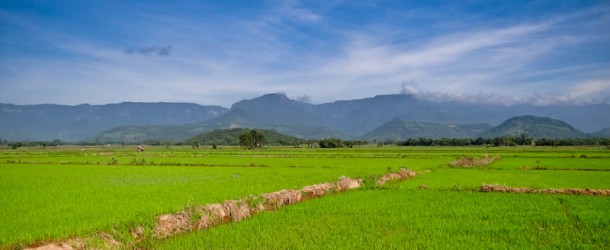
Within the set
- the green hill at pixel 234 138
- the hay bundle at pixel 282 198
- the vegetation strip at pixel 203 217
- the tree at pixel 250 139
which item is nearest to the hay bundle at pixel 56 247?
the vegetation strip at pixel 203 217

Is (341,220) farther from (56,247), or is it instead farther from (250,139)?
(250,139)

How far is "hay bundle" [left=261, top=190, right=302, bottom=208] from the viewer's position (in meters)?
13.3

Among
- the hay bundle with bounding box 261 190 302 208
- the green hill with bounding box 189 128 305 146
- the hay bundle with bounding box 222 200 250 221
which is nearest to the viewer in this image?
the hay bundle with bounding box 222 200 250 221

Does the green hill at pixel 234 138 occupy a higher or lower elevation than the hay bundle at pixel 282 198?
higher

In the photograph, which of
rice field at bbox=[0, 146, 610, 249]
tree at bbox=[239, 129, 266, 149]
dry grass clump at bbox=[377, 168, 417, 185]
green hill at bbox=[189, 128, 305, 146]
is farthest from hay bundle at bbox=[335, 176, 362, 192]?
green hill at bbox=[189, 128, 305, 146]

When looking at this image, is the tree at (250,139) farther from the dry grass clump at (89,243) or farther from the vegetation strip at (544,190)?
the dry grass clump at (89,243)

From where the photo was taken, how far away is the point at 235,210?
36.6 ft

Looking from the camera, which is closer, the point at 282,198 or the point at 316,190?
the point at 282,198

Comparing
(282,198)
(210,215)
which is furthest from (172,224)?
(282,198)

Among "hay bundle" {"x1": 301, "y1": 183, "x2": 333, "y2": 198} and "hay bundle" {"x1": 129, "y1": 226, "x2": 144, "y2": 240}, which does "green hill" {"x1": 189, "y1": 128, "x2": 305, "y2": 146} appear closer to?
"hay bundle" {"x1": 301, "y1": 183, "x2": 333, "y2": 198}

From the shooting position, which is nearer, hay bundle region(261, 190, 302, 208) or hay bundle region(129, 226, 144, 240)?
hay bundle region(129, 226, 144, 240)

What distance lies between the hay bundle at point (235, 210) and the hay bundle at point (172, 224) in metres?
1.48

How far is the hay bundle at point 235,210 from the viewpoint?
11.0 m

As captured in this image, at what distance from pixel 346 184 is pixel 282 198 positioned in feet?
18.4
